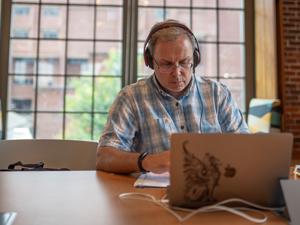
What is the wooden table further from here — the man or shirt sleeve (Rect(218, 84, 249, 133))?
shirt sleeve (Rect(218, 84, 249, 133))

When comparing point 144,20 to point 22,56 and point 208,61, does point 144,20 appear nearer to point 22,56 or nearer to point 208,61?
point 208,61

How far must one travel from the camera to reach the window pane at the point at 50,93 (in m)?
3.68

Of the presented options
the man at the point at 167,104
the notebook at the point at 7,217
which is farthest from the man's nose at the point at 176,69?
the notebook at the point at 7,217

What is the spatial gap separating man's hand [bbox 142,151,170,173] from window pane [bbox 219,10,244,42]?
313 cm

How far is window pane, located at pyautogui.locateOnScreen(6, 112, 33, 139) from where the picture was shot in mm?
3551

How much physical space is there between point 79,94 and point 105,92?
0.29m

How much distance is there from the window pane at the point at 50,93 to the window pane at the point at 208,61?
5.24ft

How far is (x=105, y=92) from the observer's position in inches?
146

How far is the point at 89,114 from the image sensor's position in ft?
12.1

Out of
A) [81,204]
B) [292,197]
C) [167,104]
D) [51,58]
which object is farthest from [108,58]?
[292,197]

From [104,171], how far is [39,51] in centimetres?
290

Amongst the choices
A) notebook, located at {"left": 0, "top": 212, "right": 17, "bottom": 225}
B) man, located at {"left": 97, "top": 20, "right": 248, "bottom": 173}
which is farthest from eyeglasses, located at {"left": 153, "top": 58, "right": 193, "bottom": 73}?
notebook, located at {"left": 0, "top": 212, "right": 17, "bottom": 225}

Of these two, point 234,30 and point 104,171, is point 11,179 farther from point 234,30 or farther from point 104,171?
point 234,30

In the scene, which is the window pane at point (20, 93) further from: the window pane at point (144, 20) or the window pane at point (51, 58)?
the window pane at point (144, 20)
